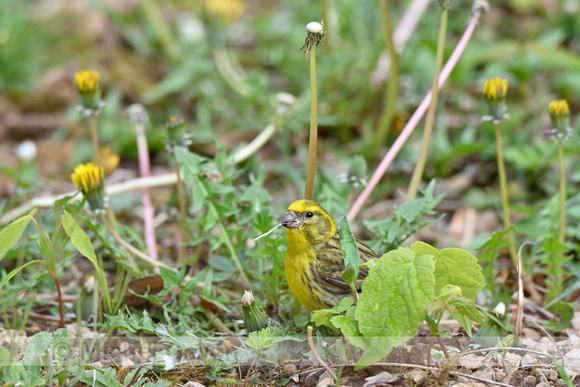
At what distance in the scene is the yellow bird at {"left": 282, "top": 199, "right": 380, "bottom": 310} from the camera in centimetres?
279

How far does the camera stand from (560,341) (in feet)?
9.61

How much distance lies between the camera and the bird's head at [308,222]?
280 centimetres

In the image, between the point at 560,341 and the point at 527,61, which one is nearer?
the point at 560,341

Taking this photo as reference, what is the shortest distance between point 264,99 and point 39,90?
2.13m

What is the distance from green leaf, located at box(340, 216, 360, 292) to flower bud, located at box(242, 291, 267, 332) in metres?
0.44

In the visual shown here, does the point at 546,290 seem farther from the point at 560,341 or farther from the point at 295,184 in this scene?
the point at 295,184

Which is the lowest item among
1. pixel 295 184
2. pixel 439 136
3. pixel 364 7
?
pixel 295 184

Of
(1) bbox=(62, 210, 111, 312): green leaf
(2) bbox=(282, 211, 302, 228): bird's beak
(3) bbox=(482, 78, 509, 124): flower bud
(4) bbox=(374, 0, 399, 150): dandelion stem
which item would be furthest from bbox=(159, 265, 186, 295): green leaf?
(4) bbox=(374, 0, 399, 150): dandelion stem

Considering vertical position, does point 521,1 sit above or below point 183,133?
above

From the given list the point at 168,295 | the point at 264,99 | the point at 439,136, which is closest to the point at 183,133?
the point at 168,295

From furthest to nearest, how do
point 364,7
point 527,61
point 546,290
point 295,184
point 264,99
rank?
point 364,7
point 527,61
point 264,99
point 295,184
point 546,290

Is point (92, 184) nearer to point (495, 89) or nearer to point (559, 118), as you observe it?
point (495, 89)

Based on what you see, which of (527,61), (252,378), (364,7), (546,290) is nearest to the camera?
(252,378)

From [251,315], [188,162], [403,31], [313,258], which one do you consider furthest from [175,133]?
[403,31]
